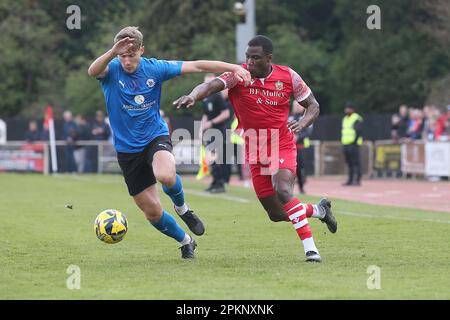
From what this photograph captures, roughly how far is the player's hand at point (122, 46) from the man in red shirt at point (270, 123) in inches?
31.0

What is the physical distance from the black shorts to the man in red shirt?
0.66m

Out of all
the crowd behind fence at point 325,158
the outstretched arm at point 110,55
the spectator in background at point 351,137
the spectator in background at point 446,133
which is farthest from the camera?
the crowd behind fence at point 325,158

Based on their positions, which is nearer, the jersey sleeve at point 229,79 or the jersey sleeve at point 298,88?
the jersey sleeve at point 229,79

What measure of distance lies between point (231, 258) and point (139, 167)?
1.33m

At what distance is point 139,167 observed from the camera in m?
10.4

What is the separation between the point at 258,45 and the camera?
10.4 metres

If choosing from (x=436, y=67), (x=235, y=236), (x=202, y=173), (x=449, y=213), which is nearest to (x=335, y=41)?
(x=436, y=67)

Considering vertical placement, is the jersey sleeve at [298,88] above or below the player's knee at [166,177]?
above

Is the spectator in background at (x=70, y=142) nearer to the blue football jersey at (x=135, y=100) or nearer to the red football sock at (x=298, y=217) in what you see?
the blue football jersey at (x=135, y=100)

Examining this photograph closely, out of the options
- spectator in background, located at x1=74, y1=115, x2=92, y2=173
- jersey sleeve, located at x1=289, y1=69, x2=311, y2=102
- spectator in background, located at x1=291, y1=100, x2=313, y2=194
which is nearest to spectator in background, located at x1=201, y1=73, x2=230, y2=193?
spectator in background, located at x1=291, y1=100, x2=313, y2=194

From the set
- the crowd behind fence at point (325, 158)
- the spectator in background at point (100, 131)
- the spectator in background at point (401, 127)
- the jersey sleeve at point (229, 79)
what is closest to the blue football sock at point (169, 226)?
the jersey sleeve at point (229, 79)

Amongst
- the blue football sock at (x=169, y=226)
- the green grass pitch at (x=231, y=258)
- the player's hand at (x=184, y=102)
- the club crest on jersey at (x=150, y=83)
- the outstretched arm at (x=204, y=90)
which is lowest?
the green grass pitch at (x=231, y=258)

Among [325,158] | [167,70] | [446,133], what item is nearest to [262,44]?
[167,70]

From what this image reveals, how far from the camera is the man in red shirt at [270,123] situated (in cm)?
1026
